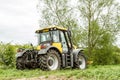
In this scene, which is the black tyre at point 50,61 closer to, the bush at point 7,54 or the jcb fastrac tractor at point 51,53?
the jcb fastrac tractor at point 51,53

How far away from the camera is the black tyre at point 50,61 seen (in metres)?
17.9

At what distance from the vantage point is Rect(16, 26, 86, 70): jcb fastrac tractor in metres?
18.1

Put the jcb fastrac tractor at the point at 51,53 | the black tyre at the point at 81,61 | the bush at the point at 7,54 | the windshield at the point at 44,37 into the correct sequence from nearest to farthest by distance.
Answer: the jcb fastrac tractor at the point at 51,53 → the windshield at the point at 44,37 → the black tyre at the point at 81,61 → the bush at the point at 7,54

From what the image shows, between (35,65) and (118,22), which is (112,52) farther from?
(35,65)

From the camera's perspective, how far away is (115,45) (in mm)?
30859

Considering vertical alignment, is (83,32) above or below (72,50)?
above

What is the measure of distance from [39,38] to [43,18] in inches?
435

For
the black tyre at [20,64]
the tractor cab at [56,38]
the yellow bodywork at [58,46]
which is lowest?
the black tyre at [20,64]

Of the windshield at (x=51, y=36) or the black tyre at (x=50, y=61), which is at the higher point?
the windshield at (x=51, y=36)

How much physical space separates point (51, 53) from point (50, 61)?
476 millimetres

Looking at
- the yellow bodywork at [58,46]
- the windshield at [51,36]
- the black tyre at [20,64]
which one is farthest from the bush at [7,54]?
the yellow bodywork at [58,46]

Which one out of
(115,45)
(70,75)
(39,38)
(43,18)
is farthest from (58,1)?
(70,75)

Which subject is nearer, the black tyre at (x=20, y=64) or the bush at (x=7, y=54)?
the black tyre at (x=20, y=64)

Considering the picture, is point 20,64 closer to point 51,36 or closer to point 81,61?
point 51,36
